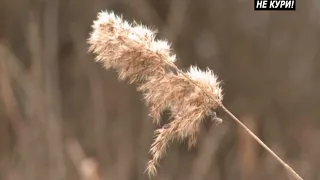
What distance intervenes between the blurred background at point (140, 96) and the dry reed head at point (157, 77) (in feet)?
1.75

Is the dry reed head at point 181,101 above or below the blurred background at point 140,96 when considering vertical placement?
below

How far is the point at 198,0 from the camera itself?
9.89 feet

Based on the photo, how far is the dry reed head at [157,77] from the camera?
2.05 feet

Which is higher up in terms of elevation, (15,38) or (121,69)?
(15,38)

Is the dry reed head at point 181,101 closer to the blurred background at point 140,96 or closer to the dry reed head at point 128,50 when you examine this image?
the dry reed head at point 128,50

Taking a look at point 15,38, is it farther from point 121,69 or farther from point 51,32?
point 121,69

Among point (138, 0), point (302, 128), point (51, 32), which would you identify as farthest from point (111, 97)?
point (302, 128)

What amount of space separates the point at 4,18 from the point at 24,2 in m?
0.17

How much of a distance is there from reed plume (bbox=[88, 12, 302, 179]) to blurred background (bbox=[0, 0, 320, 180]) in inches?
21.0

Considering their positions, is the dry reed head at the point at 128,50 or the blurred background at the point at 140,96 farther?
the blurred background at the point at 140,96

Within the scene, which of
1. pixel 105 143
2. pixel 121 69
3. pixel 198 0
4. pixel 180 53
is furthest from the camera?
pixel 198 0
